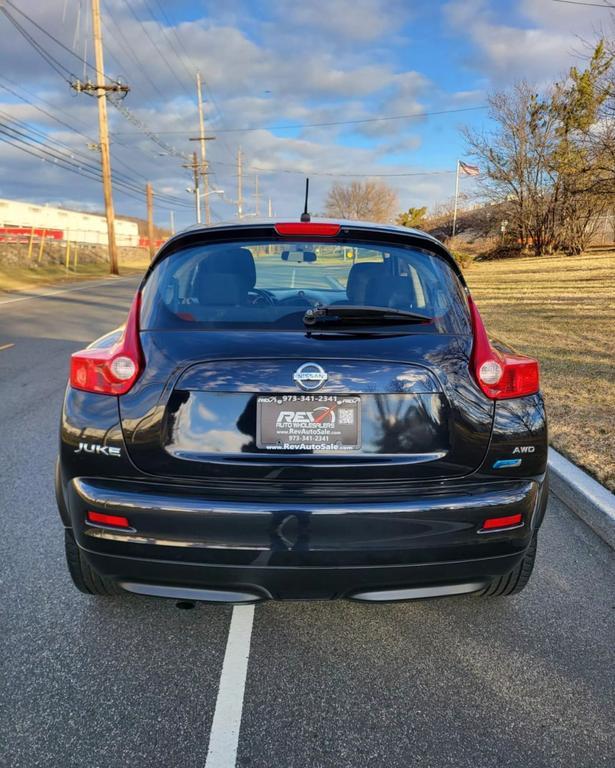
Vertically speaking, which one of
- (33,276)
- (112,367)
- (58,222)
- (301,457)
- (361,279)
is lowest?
(33,276)

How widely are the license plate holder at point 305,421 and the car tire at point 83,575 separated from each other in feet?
3.38

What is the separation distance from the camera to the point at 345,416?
2215mm

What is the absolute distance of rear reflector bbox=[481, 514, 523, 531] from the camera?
2.27 meters

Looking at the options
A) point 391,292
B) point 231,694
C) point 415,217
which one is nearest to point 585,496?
point 391,292

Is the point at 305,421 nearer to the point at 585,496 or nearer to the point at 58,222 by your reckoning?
the point at 585,496

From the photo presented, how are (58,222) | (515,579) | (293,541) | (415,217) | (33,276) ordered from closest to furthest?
(293,541)
(515,579)
(33,276)
(415,217)
(58,222)

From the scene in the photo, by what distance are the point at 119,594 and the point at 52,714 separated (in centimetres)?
64

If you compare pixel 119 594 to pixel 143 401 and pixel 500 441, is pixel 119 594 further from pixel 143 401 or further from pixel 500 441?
pixel 500 441

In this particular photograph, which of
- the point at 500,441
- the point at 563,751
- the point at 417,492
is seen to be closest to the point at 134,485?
the point at 417,492

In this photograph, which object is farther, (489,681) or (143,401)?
(489,681)

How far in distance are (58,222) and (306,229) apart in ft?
346

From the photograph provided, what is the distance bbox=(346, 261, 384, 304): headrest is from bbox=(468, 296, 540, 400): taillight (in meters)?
0.49

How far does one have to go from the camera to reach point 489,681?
240 cm

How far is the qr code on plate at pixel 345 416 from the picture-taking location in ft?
7.26
